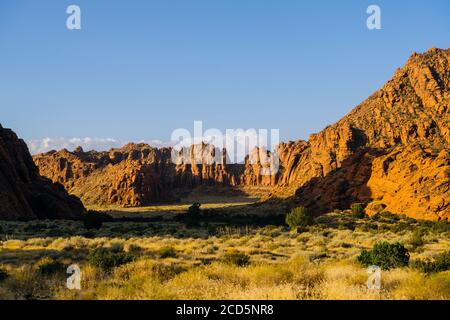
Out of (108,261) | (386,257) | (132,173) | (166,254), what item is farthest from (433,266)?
(132,173)

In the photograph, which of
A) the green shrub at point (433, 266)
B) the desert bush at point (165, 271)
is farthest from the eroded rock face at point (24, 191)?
the green shrub at point (433, 266)

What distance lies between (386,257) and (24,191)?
62493 millimetres

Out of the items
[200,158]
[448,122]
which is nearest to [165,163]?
[200,158]

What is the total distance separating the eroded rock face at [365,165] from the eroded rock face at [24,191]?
41.0 m

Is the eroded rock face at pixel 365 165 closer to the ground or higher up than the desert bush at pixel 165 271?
higher up

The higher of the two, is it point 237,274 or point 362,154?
point 362,154

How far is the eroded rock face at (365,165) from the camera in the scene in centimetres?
5519

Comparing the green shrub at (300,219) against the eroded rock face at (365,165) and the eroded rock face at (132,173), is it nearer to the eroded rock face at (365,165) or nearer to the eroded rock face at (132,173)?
the eroded rock face at (365,165)

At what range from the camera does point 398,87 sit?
3684 inches

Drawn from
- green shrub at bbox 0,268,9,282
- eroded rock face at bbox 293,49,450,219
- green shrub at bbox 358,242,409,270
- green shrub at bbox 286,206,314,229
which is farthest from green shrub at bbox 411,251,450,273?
eroded rock face at bbox 293,49,450,219

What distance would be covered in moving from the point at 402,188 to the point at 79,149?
157792 mm

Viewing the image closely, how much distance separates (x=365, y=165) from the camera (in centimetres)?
6700
